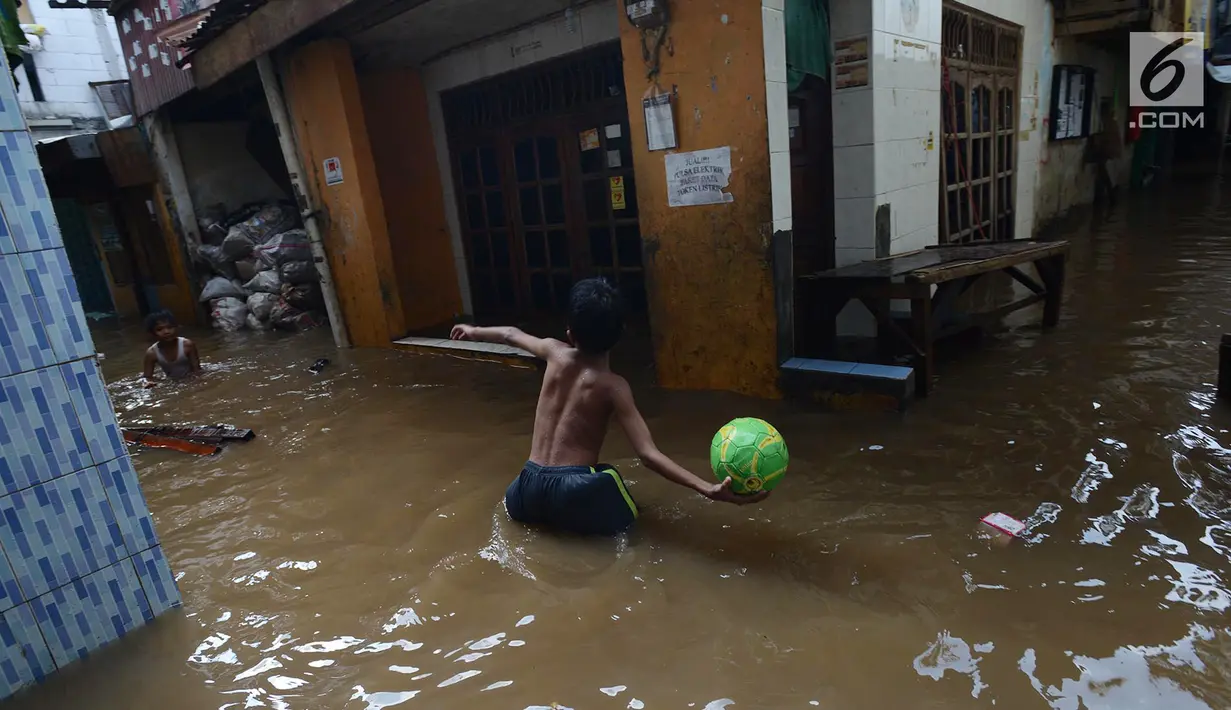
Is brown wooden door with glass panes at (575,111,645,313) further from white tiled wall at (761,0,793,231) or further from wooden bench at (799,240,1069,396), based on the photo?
white tiled wall at (761,0,793,231)

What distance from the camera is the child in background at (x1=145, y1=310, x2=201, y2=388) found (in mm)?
6727

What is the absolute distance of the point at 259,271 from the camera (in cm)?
988

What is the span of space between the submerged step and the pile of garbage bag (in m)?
7.10

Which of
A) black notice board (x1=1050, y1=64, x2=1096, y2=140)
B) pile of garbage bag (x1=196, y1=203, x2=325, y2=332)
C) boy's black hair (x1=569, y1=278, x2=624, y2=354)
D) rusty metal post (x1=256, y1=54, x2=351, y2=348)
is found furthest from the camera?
black notice board (x1=1050, y1=64, x2=1096, y2=140)

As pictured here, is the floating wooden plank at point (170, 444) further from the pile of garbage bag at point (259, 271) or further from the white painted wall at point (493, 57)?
the pile of garbage bag at point (259, 271)

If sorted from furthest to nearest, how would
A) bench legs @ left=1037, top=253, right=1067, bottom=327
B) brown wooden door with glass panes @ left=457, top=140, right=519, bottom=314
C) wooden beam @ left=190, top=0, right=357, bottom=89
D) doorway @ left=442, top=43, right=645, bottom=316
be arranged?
brown wooden door with glass panes @ left=457, top=140, right=519, bottom=314 < doorway @ left=442, top=43, right=645, bottom=316 < wooden beam @ left=190, top=0, right=357, bottom=89 < bench legs @ left=1037, top=253, right=1067, bottom=327

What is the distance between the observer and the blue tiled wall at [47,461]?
88.0 inches

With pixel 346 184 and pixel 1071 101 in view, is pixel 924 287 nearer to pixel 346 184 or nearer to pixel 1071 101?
pixel 346 184

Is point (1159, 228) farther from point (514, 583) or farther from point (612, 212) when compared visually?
point (514, 583)

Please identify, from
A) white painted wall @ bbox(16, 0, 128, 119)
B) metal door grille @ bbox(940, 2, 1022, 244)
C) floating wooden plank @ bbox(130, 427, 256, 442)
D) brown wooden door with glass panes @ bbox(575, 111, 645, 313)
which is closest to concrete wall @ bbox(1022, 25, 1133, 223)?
metal door grille @ bbox(940, 2, 1022, 244)

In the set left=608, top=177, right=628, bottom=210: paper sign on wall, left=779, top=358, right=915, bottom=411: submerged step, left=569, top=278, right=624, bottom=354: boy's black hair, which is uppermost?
left=608, top=177, right=628, bottom=210: paper sign on wall

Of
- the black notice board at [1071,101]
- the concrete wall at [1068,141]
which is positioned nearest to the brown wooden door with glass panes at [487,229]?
the concrete wall at [1068,141]

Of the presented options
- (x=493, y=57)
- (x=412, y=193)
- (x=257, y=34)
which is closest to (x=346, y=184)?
(x=412, y=193)

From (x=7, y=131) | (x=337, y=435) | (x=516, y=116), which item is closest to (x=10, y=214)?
(x=7, y=131)
